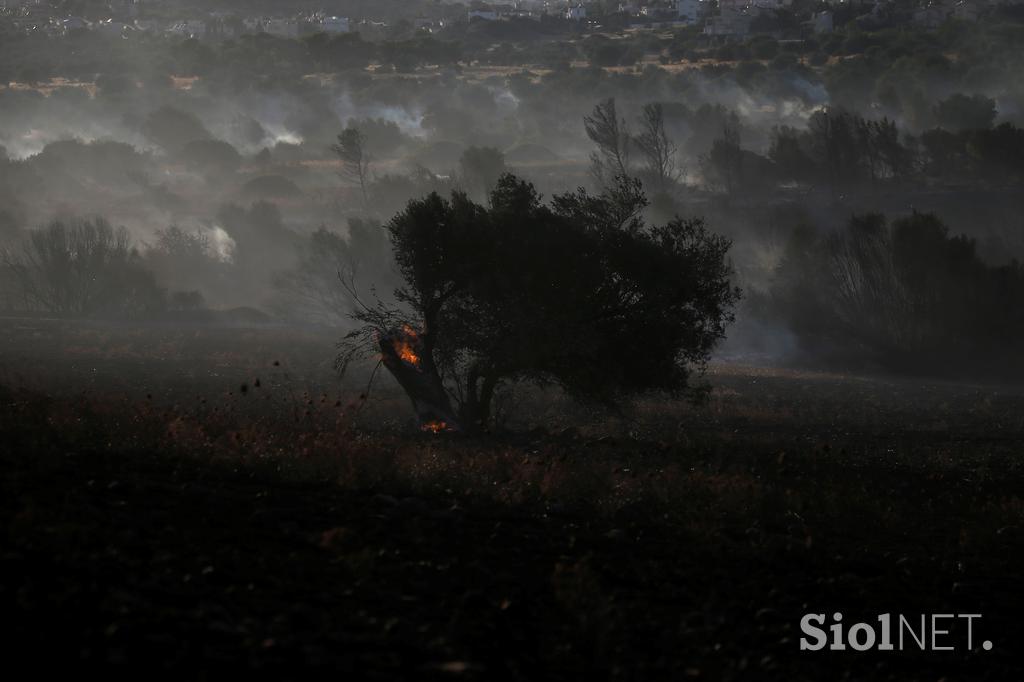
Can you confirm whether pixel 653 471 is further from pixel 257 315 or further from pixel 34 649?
pixel 257 315

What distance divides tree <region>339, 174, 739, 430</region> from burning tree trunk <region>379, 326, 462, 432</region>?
0.03m

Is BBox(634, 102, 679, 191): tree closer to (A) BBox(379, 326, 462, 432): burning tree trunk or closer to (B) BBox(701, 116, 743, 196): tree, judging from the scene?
(B) BBox(701, 116, 743, 196): tree

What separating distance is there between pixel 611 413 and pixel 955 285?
50.0 m

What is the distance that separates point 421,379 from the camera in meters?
30.8

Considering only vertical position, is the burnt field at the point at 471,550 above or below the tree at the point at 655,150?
below

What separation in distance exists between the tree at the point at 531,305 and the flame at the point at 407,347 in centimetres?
4

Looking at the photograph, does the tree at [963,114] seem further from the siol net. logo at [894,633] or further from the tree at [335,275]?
the siol net. logo at [894,633]

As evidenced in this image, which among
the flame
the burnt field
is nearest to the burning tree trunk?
the flame

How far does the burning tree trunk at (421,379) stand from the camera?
30609 mm

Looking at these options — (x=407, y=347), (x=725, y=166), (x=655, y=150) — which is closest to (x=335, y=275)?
(x=655, y=150)

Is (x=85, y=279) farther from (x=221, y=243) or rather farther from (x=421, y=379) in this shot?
(x=421, y=379)

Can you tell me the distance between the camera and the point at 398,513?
17234 mm

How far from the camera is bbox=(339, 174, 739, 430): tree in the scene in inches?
1206

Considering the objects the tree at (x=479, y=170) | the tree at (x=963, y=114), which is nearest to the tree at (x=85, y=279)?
the tree at (x=479, y=170)
